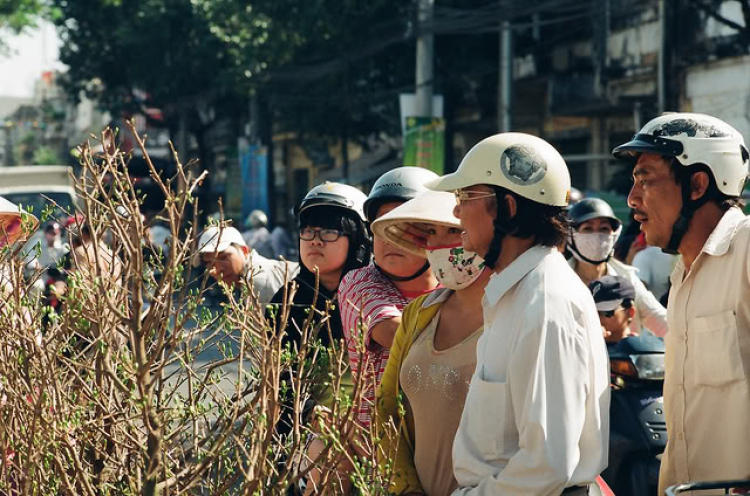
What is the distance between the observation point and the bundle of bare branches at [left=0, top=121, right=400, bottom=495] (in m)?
2.40

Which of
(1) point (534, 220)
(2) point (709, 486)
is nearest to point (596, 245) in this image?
(1) point (534, 220)

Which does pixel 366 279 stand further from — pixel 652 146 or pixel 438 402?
pixel 652 146

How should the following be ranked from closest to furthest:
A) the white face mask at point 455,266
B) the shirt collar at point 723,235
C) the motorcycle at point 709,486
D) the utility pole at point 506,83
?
1. the motorcycle at point 709,486
2. the shirt collar at point 723,235
3. the white face mask at point 455,266
4. the utility pole at point 506,83

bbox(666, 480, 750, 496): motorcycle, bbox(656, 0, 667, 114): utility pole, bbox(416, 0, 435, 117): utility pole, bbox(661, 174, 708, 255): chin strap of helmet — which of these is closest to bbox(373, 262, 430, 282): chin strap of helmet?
bbox(661, 174, 708, 255): chin strap of helmet

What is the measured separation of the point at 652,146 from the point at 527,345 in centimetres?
90

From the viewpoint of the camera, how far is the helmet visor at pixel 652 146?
2975 mm

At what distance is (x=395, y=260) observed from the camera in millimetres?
3670

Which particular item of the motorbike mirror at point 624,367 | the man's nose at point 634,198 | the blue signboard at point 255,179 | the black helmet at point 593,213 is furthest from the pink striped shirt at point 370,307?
the blue signboard at point 255,179

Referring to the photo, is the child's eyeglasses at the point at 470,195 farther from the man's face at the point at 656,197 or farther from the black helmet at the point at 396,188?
the black helmet at the point at 396,188

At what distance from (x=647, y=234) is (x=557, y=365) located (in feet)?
2.73

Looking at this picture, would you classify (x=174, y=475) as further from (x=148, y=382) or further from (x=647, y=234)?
(x=647, y=234)

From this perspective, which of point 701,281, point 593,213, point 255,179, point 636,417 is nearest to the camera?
point 701,281

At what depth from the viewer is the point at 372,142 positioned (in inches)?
939

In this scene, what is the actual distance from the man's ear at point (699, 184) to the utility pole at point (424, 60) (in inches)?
512
